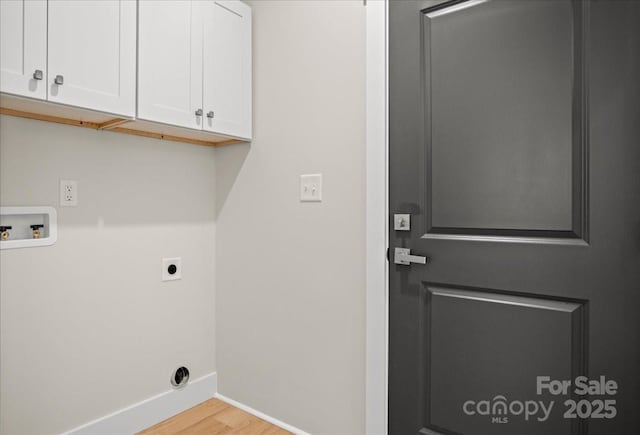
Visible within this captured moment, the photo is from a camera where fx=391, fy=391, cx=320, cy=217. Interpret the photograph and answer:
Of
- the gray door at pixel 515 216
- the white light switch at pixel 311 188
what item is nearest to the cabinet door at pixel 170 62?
the white light switch at pixel 311 188

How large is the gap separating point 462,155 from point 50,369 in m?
1.87

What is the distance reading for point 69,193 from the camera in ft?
5.51

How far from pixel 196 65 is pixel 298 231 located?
2.94ft

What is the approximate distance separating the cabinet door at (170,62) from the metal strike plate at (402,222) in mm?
986

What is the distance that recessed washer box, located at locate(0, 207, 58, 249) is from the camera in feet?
4.96

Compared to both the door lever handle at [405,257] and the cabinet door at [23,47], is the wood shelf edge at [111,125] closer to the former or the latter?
the cabinet door at [23,47]

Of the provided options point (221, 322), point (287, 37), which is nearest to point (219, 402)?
point (221, 322)

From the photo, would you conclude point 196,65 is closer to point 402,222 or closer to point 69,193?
point 69,193

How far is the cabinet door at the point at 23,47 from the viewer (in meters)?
1.24

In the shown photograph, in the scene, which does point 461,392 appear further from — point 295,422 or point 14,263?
point 14,263

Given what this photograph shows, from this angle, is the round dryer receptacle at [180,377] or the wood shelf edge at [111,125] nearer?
the wood shelf edge at [111,125]

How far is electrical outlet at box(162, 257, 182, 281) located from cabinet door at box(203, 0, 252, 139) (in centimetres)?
73

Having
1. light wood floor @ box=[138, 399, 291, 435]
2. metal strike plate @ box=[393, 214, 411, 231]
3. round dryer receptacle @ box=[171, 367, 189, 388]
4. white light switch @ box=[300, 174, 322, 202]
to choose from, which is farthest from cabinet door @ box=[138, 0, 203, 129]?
light wood floor @ box=[138, 399, 291, 435]

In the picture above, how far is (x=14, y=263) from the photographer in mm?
1531
